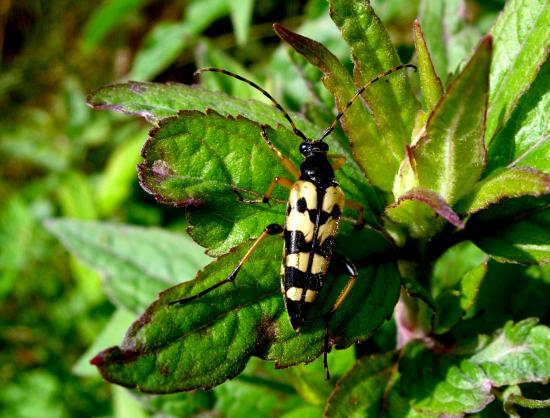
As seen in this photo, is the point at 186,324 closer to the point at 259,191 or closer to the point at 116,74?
the point at 259,191

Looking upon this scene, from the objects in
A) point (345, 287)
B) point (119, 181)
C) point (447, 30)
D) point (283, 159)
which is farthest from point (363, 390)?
point (119, 181)

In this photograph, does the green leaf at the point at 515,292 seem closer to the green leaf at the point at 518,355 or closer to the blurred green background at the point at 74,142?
the green leaf at the point at 518,355

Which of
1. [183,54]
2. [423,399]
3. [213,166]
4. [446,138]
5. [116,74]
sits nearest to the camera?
[446,138]

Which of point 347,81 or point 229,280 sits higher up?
point 347,81

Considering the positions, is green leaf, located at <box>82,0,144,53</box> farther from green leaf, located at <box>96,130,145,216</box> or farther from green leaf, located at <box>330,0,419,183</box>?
green leaf, located at <box>330,0,419,183</box>

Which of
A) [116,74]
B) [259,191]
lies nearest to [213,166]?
[259,191]
